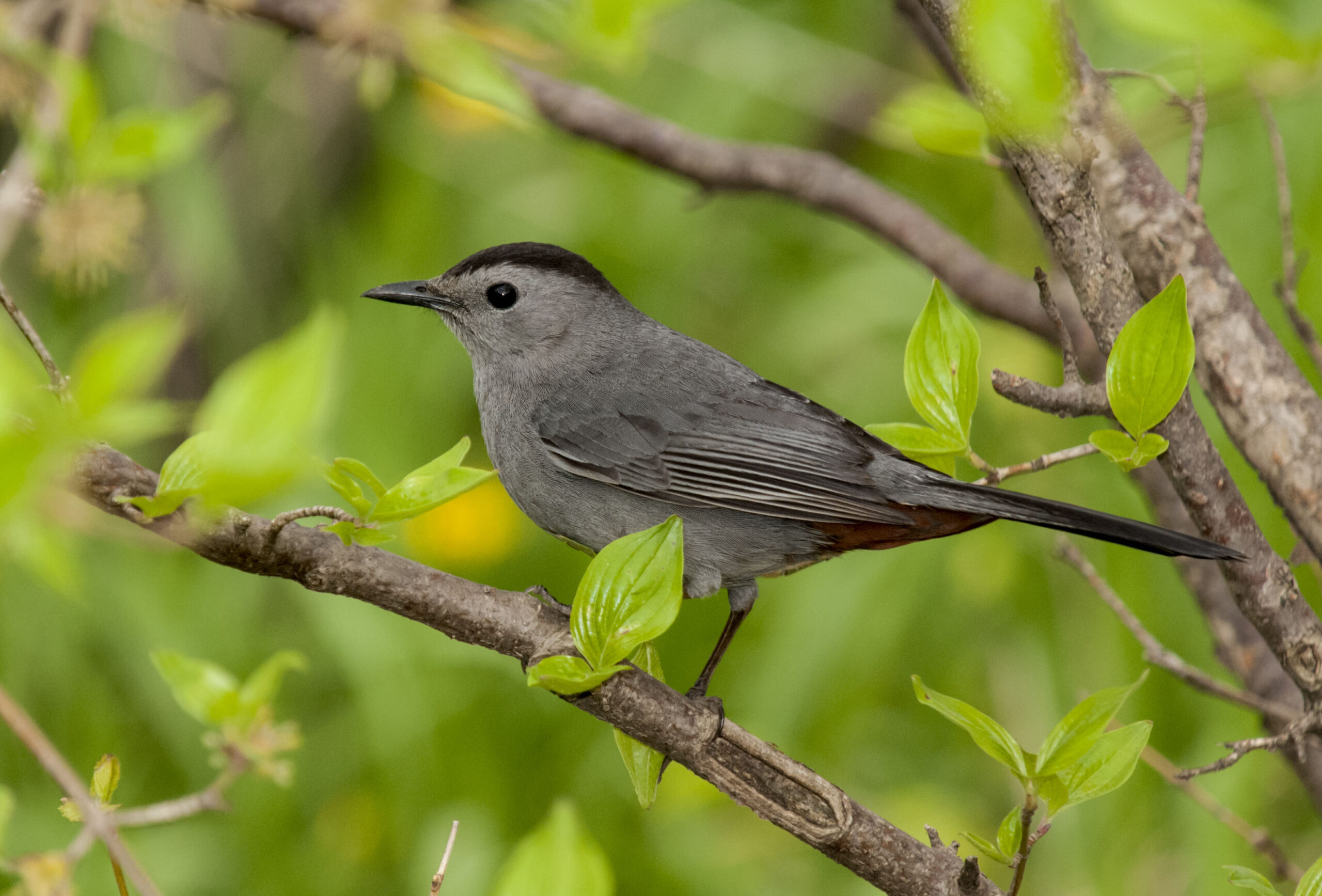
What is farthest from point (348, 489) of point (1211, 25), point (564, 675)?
point (1211, 25)

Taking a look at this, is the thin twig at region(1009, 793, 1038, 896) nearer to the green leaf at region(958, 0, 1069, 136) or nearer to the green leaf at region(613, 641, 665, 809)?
the green leaf at region(613, 641, 665, 809)

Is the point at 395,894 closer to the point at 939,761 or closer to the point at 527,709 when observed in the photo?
the point at 527,709

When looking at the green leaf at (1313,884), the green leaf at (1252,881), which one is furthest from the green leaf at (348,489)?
the green leaf at (1313,884)

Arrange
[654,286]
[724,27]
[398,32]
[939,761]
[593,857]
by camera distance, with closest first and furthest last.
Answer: [593,857] → [398,32] → [939,761] → [654,286] → [724,27]

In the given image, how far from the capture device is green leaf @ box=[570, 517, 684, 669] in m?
1.36

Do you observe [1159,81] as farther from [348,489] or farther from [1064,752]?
[348,489]

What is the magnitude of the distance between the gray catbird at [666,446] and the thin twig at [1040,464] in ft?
0.97

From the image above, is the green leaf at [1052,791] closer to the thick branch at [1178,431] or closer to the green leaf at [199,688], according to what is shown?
the thick branch at [1178,431]

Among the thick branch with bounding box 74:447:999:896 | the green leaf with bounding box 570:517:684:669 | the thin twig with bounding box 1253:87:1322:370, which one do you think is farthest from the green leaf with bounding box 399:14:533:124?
the thin twig with bounding box 1253:87:1322:370

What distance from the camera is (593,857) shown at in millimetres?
1201

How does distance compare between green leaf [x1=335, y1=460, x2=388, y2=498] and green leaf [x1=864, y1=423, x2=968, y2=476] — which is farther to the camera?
green leaf [x1=864, y1=423, x2=968, y2=476]

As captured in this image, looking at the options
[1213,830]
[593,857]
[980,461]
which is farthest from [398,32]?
[1213,830]

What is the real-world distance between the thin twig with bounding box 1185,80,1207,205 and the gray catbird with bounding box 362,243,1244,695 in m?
0.57

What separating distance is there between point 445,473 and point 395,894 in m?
2.59
